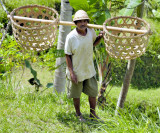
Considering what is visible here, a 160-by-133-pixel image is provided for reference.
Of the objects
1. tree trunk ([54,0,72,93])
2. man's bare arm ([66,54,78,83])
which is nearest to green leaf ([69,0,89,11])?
tree trunk ([54,0,72,93])

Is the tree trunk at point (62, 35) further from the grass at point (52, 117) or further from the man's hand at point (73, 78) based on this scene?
the man's hand at point (73, 78)

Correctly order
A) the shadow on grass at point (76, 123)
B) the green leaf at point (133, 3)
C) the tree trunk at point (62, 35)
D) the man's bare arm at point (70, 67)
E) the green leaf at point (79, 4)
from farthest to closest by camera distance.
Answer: the tree trunk at point (62, 35), the green leaf at point (79, 4), the green leaf at point (133, 3), the shadow on grass at point (76, 123), the man's bare arm at point (70, 67)

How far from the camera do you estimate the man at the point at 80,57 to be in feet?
10.2

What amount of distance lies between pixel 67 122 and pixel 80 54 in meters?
0.95

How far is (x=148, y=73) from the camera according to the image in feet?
27.9

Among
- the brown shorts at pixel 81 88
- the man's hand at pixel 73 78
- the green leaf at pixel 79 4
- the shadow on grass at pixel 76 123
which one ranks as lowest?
the shadow on grass at pixel 76 123

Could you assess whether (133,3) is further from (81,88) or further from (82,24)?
(81,88)

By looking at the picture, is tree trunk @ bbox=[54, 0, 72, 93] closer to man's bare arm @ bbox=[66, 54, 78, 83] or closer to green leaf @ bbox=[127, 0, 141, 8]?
green leaf @ bbox=[127, 0, 141, 8]

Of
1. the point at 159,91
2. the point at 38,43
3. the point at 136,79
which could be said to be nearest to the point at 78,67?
the point at 38,43

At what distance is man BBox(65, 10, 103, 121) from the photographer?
312 centimetres

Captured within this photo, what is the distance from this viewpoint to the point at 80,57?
10.6 ft

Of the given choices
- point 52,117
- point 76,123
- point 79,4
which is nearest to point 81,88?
point 76,123

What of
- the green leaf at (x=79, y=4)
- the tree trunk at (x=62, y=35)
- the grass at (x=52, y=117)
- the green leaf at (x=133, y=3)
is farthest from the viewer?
the tree trunk at (x=62, y=35)

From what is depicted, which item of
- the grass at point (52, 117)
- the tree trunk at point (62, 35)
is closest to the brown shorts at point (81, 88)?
the grass at point (52, 117)
